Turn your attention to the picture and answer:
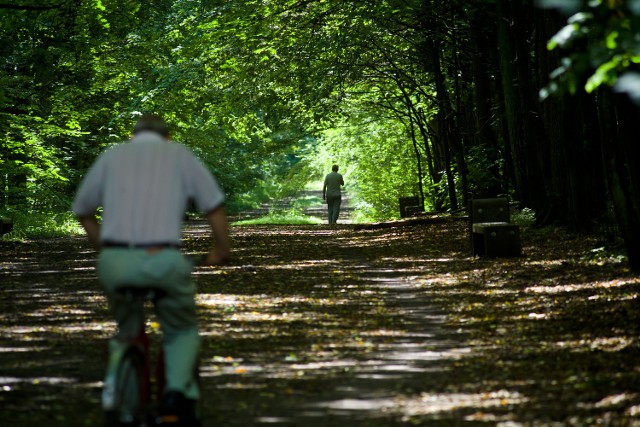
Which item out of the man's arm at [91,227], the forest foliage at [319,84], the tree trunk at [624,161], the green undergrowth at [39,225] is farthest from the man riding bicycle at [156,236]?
the green undergrowth at [39,225]

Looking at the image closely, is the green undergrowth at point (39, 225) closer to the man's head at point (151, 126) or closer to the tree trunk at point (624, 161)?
the tree trunk at point (624, 161)

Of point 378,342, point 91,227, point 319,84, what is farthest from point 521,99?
point 91,227

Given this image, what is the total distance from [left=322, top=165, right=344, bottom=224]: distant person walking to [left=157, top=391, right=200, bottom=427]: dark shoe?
1129 inches

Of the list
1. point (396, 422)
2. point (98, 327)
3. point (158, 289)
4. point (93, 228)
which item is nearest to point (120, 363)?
point (158, 289)

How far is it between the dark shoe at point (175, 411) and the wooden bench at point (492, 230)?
39.8 feet

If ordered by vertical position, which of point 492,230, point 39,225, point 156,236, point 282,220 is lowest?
point 492,230

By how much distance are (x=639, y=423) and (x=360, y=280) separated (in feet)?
31.3

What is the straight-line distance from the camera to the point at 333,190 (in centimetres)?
3522

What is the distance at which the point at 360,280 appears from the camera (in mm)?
15672

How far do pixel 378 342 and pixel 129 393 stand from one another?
467 centimetres

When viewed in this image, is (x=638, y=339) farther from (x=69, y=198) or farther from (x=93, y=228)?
(x=69, y=198)

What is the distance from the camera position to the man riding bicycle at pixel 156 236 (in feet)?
17.6

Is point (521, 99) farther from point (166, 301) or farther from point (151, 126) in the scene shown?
point (166, 301)

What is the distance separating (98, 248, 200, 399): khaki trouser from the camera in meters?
5.35
